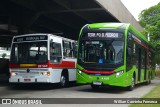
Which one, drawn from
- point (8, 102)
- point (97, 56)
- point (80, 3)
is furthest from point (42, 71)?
point (80, 3)

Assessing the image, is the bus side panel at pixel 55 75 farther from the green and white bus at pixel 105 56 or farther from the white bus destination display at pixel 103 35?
the white bus destination display at pixel 103 35

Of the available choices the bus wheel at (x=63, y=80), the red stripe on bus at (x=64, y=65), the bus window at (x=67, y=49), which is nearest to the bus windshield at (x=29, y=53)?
the red stripe on bus at (x=64, y=65)

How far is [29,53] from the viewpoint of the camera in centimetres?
1716

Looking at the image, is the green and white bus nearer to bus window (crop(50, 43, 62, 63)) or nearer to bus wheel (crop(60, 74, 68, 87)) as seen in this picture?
bus window (crop(50, 43, 62, 63))

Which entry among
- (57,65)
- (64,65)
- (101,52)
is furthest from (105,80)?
(64,65)

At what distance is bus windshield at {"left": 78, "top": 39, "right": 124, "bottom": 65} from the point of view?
16266 millimetres

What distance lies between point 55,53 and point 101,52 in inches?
103

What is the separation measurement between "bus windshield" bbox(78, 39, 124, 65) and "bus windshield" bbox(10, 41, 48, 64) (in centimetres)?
179

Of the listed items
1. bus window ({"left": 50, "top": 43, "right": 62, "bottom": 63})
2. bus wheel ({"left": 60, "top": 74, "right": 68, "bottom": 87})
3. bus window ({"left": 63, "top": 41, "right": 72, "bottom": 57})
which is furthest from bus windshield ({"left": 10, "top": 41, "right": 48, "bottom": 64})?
bus wheel ({"left": 60, "top": 74, "right": 68, "bottom": 87})

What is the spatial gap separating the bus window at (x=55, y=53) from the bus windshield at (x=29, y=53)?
47cm

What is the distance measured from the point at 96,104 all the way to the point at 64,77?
25.0 ft

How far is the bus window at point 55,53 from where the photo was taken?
17.3 metres

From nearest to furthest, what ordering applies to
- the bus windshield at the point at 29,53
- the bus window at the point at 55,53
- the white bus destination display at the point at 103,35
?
the white bus destination display at the point at 103,35 < the bus windshield at the point at 29,53 < the bus window at the point at 55,53

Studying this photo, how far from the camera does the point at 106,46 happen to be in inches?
650
